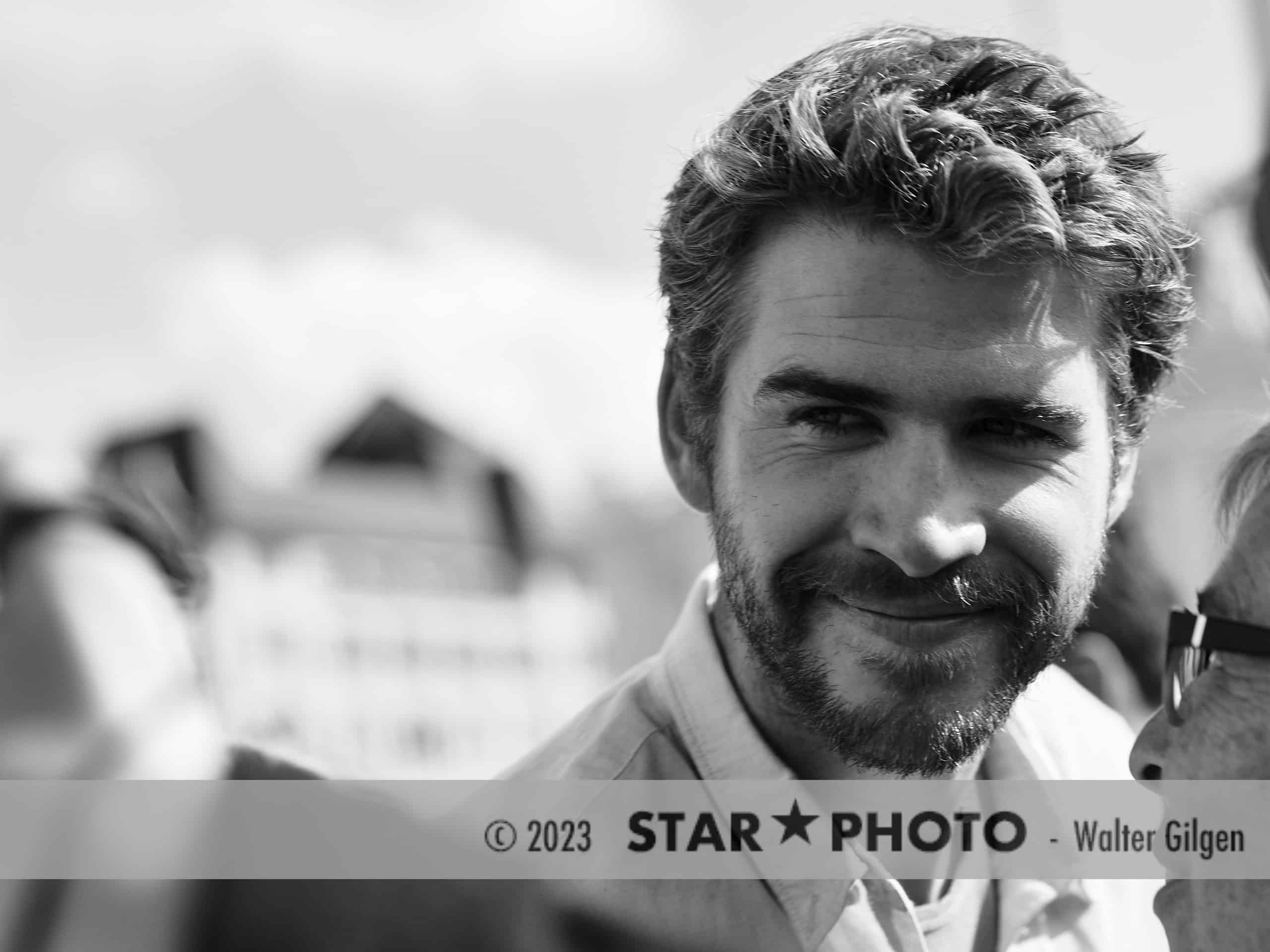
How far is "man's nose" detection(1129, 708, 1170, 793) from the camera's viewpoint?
126 centimetres

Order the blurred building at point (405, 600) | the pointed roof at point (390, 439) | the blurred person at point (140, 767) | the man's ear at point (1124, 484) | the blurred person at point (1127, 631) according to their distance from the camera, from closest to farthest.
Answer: the blurred person at point (140, 767) → the man's ear at point (1124, 484) → the blurred person at point (1127, 631) → the blurred building at point (405, 600) → the pointed roof at point (390, 439)

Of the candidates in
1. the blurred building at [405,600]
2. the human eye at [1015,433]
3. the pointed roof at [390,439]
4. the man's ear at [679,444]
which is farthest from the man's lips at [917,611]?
the pointed roof at [390,439]

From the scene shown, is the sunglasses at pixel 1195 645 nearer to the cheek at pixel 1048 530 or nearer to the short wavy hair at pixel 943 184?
the cheek at pixel 1048 530

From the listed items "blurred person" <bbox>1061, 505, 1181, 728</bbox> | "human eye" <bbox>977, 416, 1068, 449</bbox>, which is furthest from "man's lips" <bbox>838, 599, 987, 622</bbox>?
"blurred person" <bbox>1061, 505, 1181, 728</bbox>

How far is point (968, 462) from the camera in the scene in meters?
1.21

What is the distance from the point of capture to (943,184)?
121 centimetres

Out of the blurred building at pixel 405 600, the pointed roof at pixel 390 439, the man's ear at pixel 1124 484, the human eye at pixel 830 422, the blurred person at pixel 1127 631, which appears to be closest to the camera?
the human eye at pixel 830 422

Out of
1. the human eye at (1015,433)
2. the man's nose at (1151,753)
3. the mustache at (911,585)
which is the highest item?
the human eye at (1015,433)

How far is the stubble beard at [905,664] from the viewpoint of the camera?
1227mm

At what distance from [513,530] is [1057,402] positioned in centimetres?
2236
